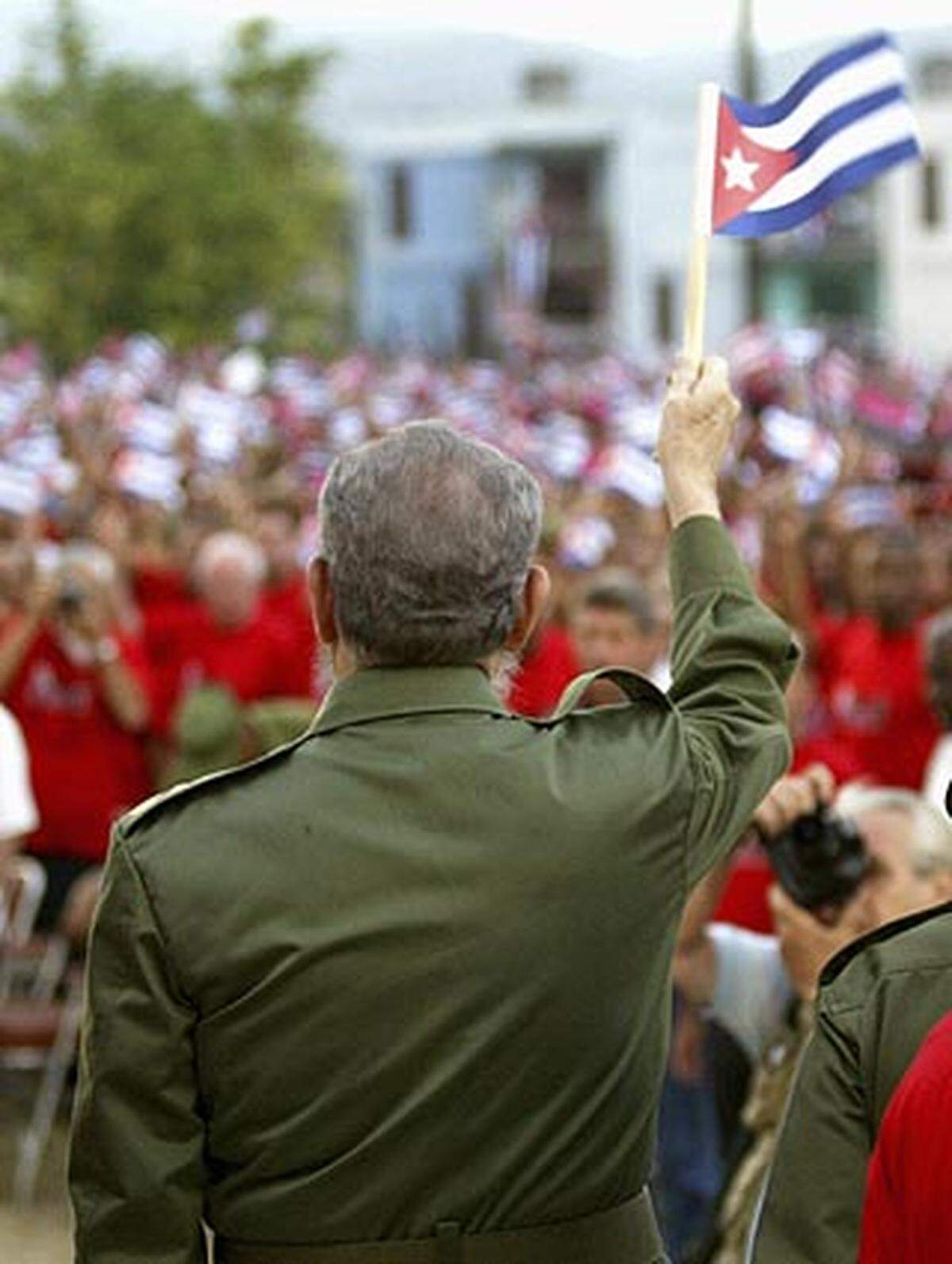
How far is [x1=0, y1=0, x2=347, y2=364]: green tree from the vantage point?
4462 cm

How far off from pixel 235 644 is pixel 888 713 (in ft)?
7.39

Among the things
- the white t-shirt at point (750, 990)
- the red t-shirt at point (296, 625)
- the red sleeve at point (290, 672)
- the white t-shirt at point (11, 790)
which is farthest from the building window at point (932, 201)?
the white t-shirt at point (750, 990)

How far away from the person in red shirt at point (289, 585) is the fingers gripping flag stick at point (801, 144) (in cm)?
464

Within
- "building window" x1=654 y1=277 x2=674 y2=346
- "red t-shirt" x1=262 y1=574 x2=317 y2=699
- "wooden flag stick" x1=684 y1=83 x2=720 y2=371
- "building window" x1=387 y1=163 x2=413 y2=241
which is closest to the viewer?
"wooden flag stick" x1=684 y1=83 x2=720 y2=371

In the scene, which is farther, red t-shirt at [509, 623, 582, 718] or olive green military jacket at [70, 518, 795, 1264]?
red t-shirt at [509, 623, 582, 718]

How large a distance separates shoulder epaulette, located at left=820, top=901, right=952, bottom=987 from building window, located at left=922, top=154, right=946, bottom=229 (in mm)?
77586

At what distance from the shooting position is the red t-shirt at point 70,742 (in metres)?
8.97

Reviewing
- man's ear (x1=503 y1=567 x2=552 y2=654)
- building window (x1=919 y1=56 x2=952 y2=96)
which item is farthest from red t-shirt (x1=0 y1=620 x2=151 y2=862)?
building window (x1=919 y1=56 x2=952 y2=96)

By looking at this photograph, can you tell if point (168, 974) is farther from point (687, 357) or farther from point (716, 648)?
point (687, 357)

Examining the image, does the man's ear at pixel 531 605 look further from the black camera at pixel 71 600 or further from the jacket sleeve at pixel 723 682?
the black camera at pixel 71 600

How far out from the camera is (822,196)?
→ 4.21 m

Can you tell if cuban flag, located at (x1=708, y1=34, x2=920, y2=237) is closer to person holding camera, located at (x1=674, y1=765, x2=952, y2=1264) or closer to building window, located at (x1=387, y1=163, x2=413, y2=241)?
person holding camera, located at (x1=674, y1=765, x2=952, y2=1264)

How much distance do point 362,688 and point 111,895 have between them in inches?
13.6

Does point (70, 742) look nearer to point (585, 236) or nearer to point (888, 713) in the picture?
point (888, 713)
